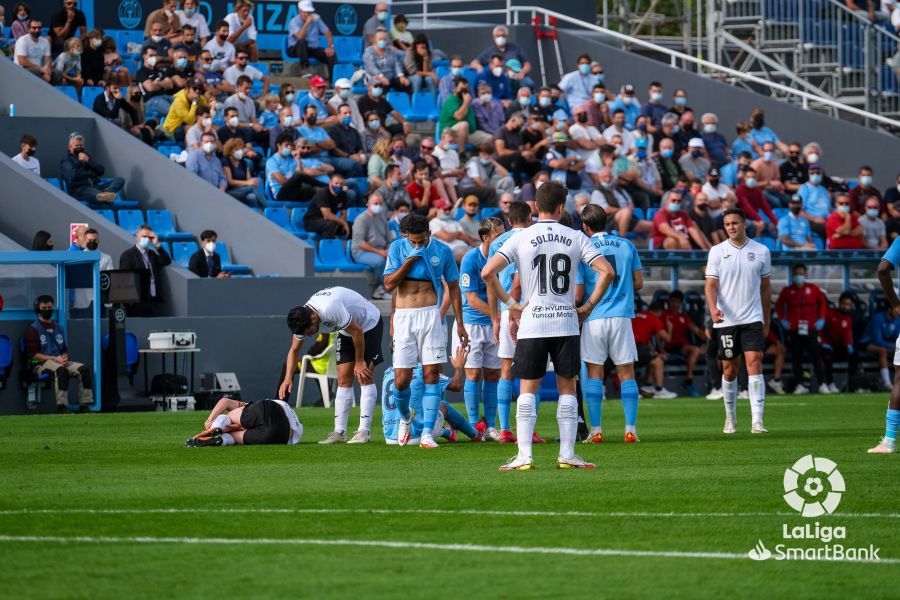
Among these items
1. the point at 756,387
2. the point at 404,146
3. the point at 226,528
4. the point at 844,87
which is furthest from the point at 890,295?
the point at 844,87

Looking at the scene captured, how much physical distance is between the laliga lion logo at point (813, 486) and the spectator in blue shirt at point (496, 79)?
20.0 meters

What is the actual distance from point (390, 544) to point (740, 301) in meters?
8.44

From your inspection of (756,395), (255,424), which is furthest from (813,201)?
(255,424)

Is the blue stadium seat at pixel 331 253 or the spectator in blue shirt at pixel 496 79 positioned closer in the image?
the blue stadium seat at pixel 331 253

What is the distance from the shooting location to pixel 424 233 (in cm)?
1363

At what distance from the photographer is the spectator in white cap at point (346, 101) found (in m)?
28.6

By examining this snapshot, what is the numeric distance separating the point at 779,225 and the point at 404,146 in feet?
25.6

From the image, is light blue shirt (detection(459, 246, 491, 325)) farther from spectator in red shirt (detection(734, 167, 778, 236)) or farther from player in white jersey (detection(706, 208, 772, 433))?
spectator in red shirt (detection(734, 167, 778, 236))

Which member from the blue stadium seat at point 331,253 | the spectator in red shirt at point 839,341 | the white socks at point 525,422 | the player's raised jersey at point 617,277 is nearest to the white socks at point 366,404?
the player's raised jersey at point 617,277

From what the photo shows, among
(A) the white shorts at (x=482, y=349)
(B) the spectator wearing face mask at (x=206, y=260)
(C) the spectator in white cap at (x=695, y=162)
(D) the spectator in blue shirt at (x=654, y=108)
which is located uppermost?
(D) the spectator in blue shirt at (x=654, y=108)

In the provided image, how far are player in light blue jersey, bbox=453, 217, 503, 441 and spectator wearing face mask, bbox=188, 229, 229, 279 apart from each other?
894 centimetres

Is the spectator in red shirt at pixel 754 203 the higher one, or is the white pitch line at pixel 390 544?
the spectator in red shirt at pixel 754 203

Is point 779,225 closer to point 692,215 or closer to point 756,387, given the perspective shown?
point 692,215

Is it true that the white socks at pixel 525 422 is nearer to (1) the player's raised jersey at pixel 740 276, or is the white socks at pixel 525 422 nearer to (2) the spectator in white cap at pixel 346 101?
(1) the player's raised jersey at pixel 740 276
